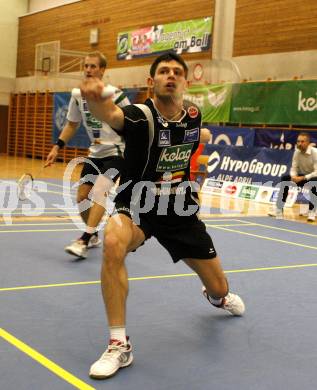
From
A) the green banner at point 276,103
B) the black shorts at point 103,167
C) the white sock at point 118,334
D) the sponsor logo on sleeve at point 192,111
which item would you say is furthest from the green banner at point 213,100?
the white sock at point 118,334

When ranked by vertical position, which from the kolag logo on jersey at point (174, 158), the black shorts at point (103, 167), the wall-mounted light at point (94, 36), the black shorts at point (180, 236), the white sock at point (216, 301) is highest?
the wall-mounted light at point (94, 36)

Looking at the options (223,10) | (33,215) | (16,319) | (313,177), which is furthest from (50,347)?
(223,10)

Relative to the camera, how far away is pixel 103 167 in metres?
5.98

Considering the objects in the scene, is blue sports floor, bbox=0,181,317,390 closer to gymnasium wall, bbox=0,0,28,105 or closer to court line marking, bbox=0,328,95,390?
court line marking, bbox=0,328,95,390

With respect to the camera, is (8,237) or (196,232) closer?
(196,232)

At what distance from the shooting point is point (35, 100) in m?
25.9

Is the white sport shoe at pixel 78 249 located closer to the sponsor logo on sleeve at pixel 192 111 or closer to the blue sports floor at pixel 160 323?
the blue sports floor at pixel 160 323

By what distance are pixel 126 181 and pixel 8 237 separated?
12.2 feet

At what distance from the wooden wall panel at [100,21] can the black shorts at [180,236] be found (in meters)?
15.0

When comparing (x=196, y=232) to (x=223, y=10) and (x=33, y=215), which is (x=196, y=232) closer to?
(x=33, y=215)

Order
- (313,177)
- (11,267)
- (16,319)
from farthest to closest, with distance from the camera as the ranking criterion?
Result: (313,177) < (11,267) < (16,319)

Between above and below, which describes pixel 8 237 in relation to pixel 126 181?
below

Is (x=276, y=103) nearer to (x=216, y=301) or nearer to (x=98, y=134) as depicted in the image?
(x=98, y=134)

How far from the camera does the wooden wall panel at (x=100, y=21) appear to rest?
19031 mm
